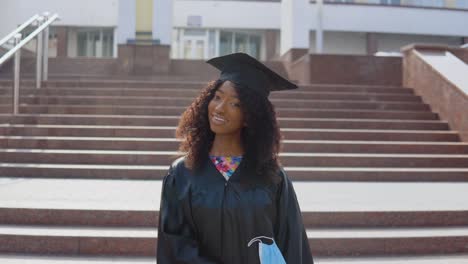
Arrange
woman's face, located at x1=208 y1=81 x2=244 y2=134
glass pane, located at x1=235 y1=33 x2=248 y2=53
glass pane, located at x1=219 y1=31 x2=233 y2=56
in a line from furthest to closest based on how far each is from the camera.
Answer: glass pane, located at x1=235 y1=33 x2=248 y2=53 < glass pane, located at x1=219 y1=31 x2=233 y2=56 < woman's face, located at x1=208 y1=81 x2=244 y2=134

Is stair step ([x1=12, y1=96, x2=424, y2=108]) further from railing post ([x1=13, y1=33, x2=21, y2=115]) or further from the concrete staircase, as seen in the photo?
railing post ([x1=13, y1=33, x2=21, y2=115])

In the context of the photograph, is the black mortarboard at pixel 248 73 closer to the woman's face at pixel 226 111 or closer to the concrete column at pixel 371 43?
the woman's face at pixel 226 111

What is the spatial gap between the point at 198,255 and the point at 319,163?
5.35 metres

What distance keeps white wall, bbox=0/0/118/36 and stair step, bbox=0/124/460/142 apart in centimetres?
1687

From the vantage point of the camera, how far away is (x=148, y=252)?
4004mm

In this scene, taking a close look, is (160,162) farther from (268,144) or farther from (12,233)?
(268,144)

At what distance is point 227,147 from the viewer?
1.95m

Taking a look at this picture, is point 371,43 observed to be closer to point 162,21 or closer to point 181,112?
point 162,21

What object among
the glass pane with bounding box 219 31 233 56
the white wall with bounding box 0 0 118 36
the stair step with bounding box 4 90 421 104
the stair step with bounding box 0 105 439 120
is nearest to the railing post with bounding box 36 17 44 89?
the stair step with bounding box 4 90 421 104

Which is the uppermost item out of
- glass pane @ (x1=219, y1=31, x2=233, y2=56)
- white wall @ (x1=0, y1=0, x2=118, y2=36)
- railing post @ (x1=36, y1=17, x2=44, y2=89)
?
white wall @ (x1=0, y1=0, x2=118, y2=36)

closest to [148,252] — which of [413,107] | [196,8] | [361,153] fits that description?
[361,153]

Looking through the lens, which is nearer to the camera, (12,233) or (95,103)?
(12,233)

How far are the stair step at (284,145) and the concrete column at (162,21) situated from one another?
21.8 feet

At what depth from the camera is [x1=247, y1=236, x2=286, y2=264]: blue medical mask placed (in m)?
1.77
